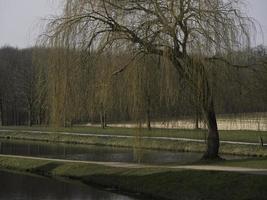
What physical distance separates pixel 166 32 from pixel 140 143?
432cm

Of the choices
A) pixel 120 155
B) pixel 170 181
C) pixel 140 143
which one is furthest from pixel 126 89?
pixel 120 155

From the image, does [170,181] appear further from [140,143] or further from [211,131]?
[211,131]

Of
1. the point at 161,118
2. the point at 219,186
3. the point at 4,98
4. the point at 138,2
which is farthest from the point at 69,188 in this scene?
the point at 4,98

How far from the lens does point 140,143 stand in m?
21.5

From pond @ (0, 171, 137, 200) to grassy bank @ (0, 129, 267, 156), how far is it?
2.71 metres

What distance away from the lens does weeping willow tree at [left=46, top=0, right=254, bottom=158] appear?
21.0 metres

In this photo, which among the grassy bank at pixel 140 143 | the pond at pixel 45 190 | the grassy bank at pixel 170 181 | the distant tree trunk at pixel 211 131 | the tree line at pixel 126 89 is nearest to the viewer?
the grassy bank at pixel 170 181

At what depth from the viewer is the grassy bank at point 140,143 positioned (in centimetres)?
3159

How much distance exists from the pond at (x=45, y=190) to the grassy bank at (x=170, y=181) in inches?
37.9

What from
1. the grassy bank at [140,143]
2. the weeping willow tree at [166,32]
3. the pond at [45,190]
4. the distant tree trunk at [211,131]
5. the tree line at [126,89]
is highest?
the weeping willow tree at [166,32]

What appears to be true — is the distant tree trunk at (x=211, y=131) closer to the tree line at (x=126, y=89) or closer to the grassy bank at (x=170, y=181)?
the tree line at (x=126, y=89)

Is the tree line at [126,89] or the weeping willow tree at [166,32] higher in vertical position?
the weeping willow tree at [166,32]

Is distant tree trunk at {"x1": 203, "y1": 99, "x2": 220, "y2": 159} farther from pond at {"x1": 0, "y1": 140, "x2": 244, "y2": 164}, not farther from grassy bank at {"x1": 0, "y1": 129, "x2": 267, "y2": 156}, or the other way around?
grassy bank at {"x1": 0, "y1": 129, "x2": 267, "y2": 156}

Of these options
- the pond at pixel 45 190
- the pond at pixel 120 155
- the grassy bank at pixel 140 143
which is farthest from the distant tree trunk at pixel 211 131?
the pond at pixel 45 190
